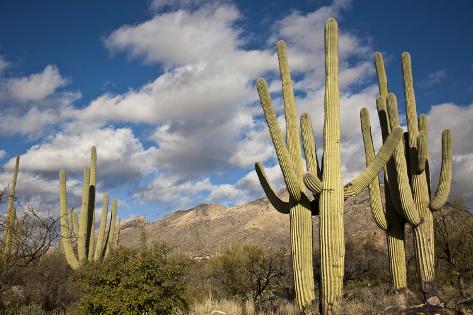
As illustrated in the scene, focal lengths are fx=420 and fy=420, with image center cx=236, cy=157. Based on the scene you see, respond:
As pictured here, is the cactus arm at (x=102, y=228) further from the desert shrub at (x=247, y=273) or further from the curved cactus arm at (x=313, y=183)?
the curved cactus arm at (x=313, y=183)

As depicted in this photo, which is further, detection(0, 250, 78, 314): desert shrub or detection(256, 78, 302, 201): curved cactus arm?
detection(0, 250, 78, 314): desert shrub

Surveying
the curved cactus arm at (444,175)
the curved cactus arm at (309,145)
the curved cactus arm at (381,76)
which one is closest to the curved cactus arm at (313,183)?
the curved cactus arm at (309,145)

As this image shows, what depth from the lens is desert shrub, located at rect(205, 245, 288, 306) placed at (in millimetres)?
17281

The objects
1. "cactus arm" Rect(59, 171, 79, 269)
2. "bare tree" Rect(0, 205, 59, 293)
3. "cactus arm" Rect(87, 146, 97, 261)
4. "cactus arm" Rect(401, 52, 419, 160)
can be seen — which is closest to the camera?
"bare tree" Rect(0, 205, 59, 293)

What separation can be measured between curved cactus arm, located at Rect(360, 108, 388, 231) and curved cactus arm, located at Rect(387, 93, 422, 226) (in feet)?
2.24

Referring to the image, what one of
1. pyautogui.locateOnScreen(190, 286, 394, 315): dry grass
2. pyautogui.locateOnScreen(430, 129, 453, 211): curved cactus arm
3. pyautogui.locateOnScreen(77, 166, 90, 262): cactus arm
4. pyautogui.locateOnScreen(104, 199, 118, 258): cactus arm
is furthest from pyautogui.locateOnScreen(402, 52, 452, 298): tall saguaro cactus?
pyautogui.locateOnScreen(104, 199, 118, 258): cactus arm

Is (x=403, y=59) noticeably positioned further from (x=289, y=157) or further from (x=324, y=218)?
(x=324, y=218)

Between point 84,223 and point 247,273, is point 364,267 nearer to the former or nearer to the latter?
point 247,273

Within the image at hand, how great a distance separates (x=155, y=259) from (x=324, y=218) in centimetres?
453

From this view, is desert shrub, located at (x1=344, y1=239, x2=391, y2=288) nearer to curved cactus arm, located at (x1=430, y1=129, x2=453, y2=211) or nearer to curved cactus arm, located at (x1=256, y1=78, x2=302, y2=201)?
curved cactus arm, located at (x1=430, y1=129, x2=453, y2=211)

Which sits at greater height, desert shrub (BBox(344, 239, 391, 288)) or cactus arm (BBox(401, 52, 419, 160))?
cactus arm (BBox(401, 52, 419, 160))

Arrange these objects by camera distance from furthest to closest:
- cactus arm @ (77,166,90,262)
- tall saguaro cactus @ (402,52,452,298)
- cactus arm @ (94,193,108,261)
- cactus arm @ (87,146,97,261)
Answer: cactus arm @ (94,193,108,261) → cactus arm @ (87,146,97,261) → cactus arm @ (77,166,90,262) → tall saguaro cactus @ (402,52,452,298)

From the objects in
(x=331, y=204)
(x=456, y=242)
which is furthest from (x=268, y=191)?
(x=456, y=242)

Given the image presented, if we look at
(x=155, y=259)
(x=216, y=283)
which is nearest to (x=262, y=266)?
(x=216, y=283)
